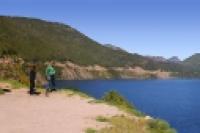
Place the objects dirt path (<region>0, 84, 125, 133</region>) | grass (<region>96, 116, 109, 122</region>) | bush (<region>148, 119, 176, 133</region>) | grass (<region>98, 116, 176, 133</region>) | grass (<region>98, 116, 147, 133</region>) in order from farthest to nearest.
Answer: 1. grass (<region>96, 116, 109, 122</region>)
2. bush (<region>148, 119, 176, 133</region>)
3. dirt path (<region>0, 84, 125, 133</region>)
4. grass (<region>98, 116, 176, 133</region>)
5. grass (<region>98, 116, 147, 133</region>)

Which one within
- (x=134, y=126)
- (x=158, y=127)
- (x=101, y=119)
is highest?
(x=101, y=119)

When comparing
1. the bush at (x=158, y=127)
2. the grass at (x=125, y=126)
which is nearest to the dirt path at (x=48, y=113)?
the grass at (x=125, y=126)

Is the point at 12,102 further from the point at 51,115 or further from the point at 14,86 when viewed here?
the point at 14,86

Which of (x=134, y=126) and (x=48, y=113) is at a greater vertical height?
(x=48, y=113)

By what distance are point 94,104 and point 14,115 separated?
6.69 meters

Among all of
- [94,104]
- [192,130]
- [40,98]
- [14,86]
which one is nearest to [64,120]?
[94,104]

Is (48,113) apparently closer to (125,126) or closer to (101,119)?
(101,119)

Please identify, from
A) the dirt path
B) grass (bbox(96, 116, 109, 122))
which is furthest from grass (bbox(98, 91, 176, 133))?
the dirt path

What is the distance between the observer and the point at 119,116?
22.7 metres

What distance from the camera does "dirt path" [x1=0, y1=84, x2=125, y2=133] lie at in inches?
750

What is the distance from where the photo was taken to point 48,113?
23547mm

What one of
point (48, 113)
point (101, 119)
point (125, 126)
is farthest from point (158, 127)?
point (48, 113)

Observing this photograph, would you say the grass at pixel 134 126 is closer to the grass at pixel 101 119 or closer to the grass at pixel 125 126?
the grass at pixel 125 126

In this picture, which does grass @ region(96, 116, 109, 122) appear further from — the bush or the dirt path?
the bush
